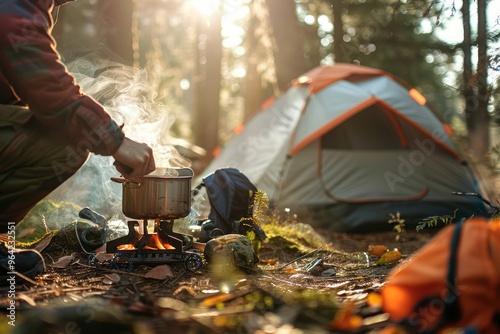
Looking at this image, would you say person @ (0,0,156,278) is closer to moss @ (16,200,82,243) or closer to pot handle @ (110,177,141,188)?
pot handle @ (110,177,141,188)

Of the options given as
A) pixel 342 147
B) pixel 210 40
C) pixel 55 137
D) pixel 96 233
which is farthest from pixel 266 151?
pixel 210 40

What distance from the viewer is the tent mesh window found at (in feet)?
26.6

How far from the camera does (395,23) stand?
15.0 meters

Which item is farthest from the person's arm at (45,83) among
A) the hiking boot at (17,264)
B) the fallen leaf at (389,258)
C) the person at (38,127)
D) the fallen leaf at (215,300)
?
the fallen leaf at (389,258)

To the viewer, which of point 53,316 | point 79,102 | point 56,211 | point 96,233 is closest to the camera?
point 53,316

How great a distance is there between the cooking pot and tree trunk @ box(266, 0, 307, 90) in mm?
7670

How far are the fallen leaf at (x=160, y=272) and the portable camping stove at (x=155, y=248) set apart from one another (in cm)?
14

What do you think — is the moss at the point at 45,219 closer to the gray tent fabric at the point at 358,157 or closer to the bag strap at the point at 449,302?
the gray tent fabric at the point at 358,157

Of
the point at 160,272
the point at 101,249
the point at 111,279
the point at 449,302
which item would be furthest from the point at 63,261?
the point at 449,302

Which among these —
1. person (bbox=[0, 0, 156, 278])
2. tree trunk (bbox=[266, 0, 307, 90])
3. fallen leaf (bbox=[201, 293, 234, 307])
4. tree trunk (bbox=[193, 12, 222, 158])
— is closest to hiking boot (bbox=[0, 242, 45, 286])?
person (bbox=[0, 0, 156, 278])

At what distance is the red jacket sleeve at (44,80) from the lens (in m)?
3.20

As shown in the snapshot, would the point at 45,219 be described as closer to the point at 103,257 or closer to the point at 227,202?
the point at 103,257

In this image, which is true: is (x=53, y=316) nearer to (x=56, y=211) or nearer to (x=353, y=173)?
(x=56, y=211)

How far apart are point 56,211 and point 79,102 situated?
285 cm
